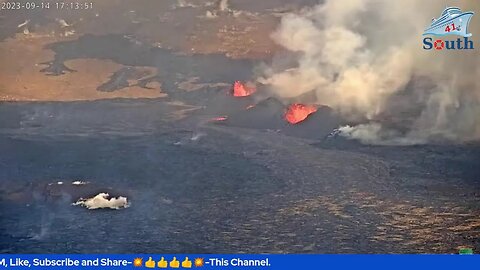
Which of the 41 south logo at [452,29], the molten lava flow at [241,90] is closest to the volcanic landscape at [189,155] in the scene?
the molten lava flow at [241,90]

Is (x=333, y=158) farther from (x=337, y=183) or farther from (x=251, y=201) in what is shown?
(x=251, y=201)

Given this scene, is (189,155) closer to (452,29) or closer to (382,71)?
(382,71)

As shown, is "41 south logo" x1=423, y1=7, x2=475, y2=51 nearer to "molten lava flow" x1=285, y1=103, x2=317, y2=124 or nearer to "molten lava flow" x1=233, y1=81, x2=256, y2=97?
"molten lava flow" x1=285, y1=103, x2=317, y2=124

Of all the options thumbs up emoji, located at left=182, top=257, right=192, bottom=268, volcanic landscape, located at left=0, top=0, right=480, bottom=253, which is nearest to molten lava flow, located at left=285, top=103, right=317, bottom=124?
volcanic landscape, located at left=0, top=0, right=480, bottom=253

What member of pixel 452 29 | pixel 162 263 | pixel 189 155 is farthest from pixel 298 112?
pixel 162 263

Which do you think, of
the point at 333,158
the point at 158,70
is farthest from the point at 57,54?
the point at 333,158

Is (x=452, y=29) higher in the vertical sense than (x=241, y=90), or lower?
higher

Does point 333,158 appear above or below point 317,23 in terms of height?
below
